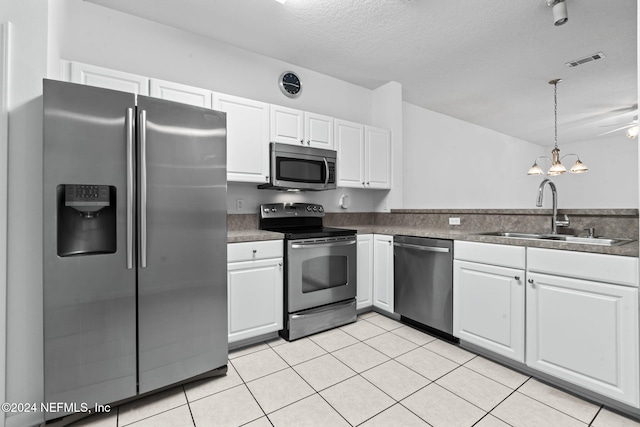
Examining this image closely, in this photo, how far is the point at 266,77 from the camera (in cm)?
308

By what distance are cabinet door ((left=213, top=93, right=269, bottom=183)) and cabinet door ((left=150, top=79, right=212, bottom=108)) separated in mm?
86

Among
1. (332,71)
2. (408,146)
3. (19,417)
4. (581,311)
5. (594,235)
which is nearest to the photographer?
(19,417)

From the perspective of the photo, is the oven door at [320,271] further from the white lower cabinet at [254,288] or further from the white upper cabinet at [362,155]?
the white upper cabinet at [362,155]

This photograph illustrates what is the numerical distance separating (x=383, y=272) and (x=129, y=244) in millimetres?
2173

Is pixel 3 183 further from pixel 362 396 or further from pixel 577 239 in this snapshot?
pixel 577 239

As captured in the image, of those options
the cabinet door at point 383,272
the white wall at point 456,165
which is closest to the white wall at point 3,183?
the cabinet door at point 383,272

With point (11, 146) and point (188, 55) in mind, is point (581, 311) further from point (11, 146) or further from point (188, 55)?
point (188, 55)

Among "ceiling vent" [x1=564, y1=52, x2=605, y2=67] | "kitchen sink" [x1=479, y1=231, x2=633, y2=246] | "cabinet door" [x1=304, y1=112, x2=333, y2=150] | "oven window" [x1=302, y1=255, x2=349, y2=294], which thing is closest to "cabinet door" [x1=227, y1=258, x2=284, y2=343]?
"oven window" [x1=302, y1=255, x2=349, y2=294]

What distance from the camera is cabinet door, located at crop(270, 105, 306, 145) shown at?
9.07 ft

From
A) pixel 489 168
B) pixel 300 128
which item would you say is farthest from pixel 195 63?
pixel 489 168

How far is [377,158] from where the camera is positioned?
3.53m

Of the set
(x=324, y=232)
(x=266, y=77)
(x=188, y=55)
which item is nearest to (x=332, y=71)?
(x=266, y=77)

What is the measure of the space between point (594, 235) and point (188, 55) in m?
3.53

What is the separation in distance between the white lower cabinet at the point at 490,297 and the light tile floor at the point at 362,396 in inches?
6.9
